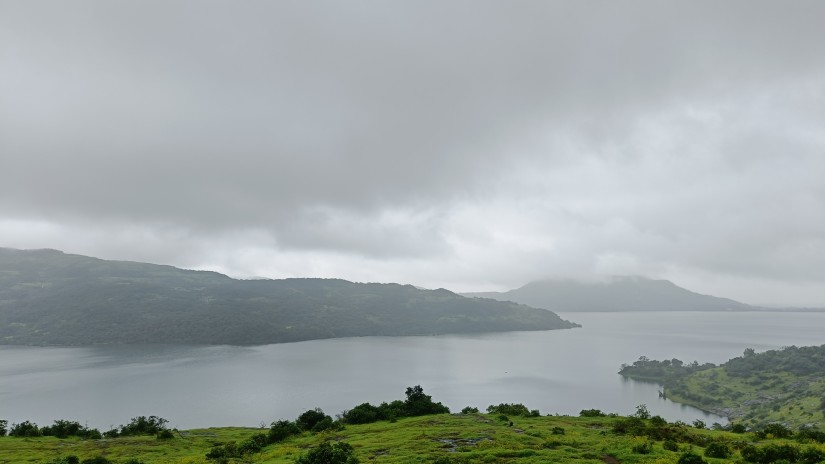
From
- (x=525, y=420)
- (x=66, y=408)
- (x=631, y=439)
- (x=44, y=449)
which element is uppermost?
(x=631, y=439)

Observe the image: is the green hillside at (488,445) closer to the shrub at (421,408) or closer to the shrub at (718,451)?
the shrub at (718,451)

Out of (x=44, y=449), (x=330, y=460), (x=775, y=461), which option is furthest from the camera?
(x=44, y=449)

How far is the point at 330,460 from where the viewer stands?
83.3 ft

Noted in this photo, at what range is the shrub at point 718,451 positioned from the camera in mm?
26500

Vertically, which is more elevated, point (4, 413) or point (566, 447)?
point (566, 447)

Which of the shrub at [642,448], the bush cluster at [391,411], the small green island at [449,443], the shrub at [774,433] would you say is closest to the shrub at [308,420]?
the small green island at [449,443]

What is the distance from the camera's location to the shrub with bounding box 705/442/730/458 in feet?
86.9

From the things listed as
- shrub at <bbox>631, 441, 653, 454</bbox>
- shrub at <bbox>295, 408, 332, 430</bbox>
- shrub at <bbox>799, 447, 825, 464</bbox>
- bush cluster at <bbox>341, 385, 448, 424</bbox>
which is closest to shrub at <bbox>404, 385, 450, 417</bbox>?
bush cluster at <bbox>341, 385, 448, 424</bbox>

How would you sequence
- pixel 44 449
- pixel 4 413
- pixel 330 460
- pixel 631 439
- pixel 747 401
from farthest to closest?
pixel 747 401 < pixel 4 413 < pixel 44 449 < pixel 631 439 < pixel 330 460

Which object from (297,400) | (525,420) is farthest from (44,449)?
(297,400)

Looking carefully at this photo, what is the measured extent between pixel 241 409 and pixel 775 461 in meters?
192

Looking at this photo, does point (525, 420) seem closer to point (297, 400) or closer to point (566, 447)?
point (566, 447)

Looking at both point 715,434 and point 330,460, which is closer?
point 330,460

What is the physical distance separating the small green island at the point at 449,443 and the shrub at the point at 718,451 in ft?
0.19
